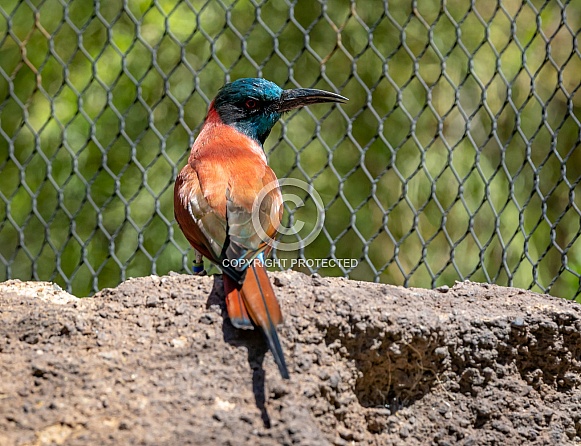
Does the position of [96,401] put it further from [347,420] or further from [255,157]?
[255,157]

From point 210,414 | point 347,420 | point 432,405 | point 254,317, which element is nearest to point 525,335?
point 432,405

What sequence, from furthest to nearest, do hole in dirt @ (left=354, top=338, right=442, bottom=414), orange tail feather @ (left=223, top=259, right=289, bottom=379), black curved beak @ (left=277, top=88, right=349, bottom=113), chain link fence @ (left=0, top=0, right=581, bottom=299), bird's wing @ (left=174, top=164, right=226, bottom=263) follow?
chain link fence @ (left=0, top=0, right=581, bottom=299) → black curved beak @ (left=277, top=88, right=349, bottom=113) → bird's wing @ (left=174, top=164, right=226, bottom=263) → hole in dirt @ (left=354, top=338, right=442, bottom=414) → orange tail feather @ (left=223, top=259, right=289, bottom=379)

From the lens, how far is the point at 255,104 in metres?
3.96

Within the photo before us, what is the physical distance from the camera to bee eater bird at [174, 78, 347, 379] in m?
2.38

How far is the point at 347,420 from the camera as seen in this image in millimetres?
2395

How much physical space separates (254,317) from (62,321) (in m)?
0.54

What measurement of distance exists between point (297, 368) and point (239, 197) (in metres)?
0.81

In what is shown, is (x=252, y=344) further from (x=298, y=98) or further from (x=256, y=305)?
(x=298, y=98)

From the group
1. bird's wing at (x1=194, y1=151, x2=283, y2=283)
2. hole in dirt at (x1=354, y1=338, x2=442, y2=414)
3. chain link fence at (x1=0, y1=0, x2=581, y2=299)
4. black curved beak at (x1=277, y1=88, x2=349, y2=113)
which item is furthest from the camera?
chain link fence at (x1=0, y1=0, x2=581, y2=299)

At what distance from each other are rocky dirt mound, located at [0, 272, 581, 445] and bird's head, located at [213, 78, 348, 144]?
136cm
